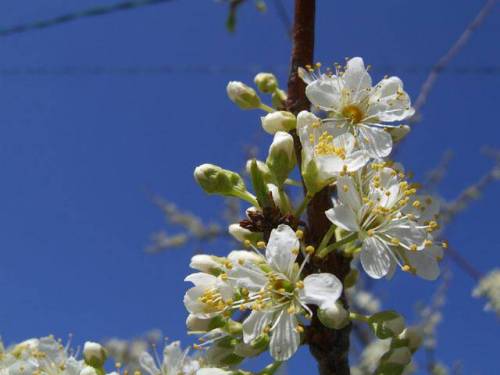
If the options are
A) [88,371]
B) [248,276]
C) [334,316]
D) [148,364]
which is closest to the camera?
[334,316]

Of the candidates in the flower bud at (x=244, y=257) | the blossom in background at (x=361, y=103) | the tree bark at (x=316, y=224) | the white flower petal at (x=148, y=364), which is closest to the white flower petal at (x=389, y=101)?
the blossom in background at (x=361, y=103)

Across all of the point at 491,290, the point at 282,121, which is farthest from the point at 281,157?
the point at 491,290

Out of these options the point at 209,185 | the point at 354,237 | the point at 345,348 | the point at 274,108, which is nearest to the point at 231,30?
the point at 274,108

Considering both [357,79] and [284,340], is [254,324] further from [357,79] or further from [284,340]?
[357,79]

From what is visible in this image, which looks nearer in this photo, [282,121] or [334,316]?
[334,316]

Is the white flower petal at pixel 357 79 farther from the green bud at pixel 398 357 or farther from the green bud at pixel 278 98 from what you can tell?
the green bud at pixel 398 357

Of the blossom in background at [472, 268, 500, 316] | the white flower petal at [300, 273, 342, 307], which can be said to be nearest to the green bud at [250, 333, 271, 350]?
the white flower petal at [300, 273, 342, 307]
